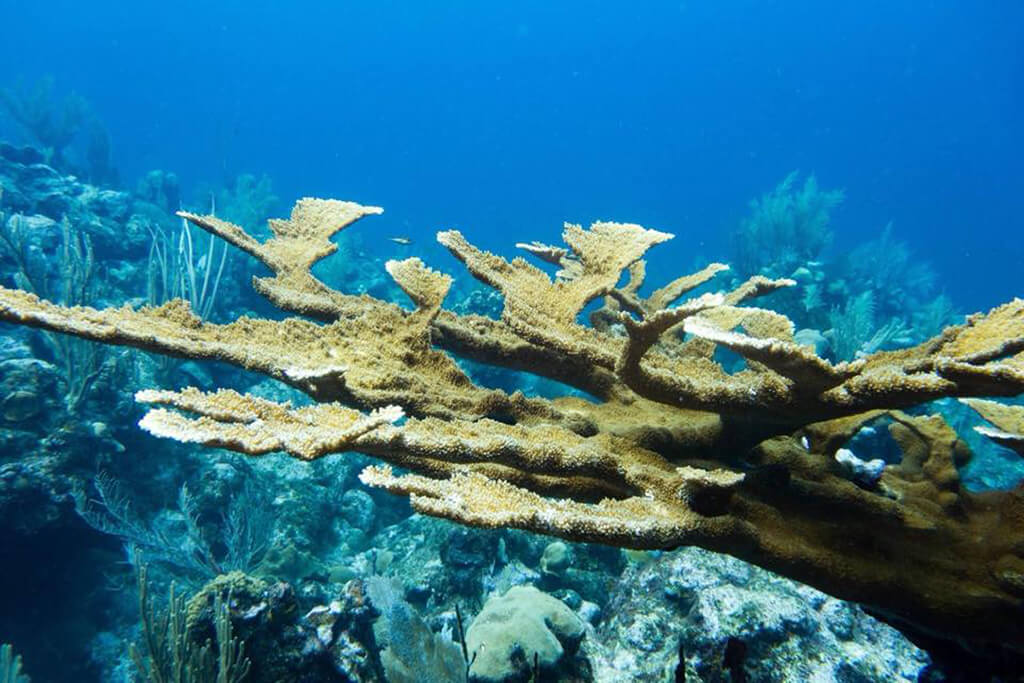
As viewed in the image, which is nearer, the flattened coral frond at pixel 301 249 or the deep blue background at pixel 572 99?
the flattened coral frond at pixel 301 249

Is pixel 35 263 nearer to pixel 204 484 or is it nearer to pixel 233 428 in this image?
pixel 204 484

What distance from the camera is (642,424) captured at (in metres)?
2.40

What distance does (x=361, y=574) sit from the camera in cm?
650

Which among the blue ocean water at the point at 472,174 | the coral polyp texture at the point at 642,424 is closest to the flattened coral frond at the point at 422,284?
the coral polyp texture at the point at 642,424

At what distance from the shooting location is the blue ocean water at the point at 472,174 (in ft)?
18.8

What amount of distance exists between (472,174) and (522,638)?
8389 centimetres

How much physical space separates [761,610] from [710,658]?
1.62 ft

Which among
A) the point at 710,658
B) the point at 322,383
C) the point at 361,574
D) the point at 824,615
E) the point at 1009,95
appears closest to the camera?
the point at 322,383

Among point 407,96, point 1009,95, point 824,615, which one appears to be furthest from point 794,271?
point 1009,95

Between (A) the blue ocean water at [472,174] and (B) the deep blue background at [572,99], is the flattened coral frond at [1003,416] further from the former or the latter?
(B) the deep blue background at [572,99]

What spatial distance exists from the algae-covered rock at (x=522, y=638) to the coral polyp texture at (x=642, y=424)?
2302mm

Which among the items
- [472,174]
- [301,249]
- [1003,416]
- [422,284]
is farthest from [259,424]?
[472,174]

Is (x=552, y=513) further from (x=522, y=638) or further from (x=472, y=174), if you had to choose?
(x=472, y=174)

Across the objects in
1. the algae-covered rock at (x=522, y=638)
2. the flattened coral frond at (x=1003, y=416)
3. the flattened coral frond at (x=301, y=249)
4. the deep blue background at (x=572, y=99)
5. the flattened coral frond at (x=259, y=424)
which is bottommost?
the algae-covered rock at (x=522, y=638)
